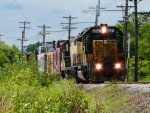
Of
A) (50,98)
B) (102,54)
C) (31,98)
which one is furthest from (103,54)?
(50,98)

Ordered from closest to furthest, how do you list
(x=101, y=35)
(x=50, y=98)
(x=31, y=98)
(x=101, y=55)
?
(x=50, y=98)
(x=31, y=98)
(x=101, y=55)
(x=101, y=35)

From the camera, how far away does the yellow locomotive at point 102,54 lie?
3095 cm

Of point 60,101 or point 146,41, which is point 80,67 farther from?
point 146,41

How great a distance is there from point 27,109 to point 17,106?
51 cm

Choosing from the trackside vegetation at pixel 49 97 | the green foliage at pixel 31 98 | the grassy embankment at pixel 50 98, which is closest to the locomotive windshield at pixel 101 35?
the trackside vegetation at pixel 49 97

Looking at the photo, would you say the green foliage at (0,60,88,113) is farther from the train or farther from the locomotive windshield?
the locomotive windshield

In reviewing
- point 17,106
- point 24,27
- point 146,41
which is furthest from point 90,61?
point 24,27

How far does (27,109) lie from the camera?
1241cm

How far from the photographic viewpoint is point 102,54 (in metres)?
31.5

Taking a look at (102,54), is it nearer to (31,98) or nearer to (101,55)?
(101,55)

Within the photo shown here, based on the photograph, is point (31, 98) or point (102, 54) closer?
point (31, 98)

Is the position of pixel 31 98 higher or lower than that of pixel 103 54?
lower

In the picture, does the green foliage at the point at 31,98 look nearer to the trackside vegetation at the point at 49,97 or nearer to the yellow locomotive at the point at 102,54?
the trackside vegetation at the point at 49,97

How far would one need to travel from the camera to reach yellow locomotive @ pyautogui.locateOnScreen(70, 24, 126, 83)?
102 ft
